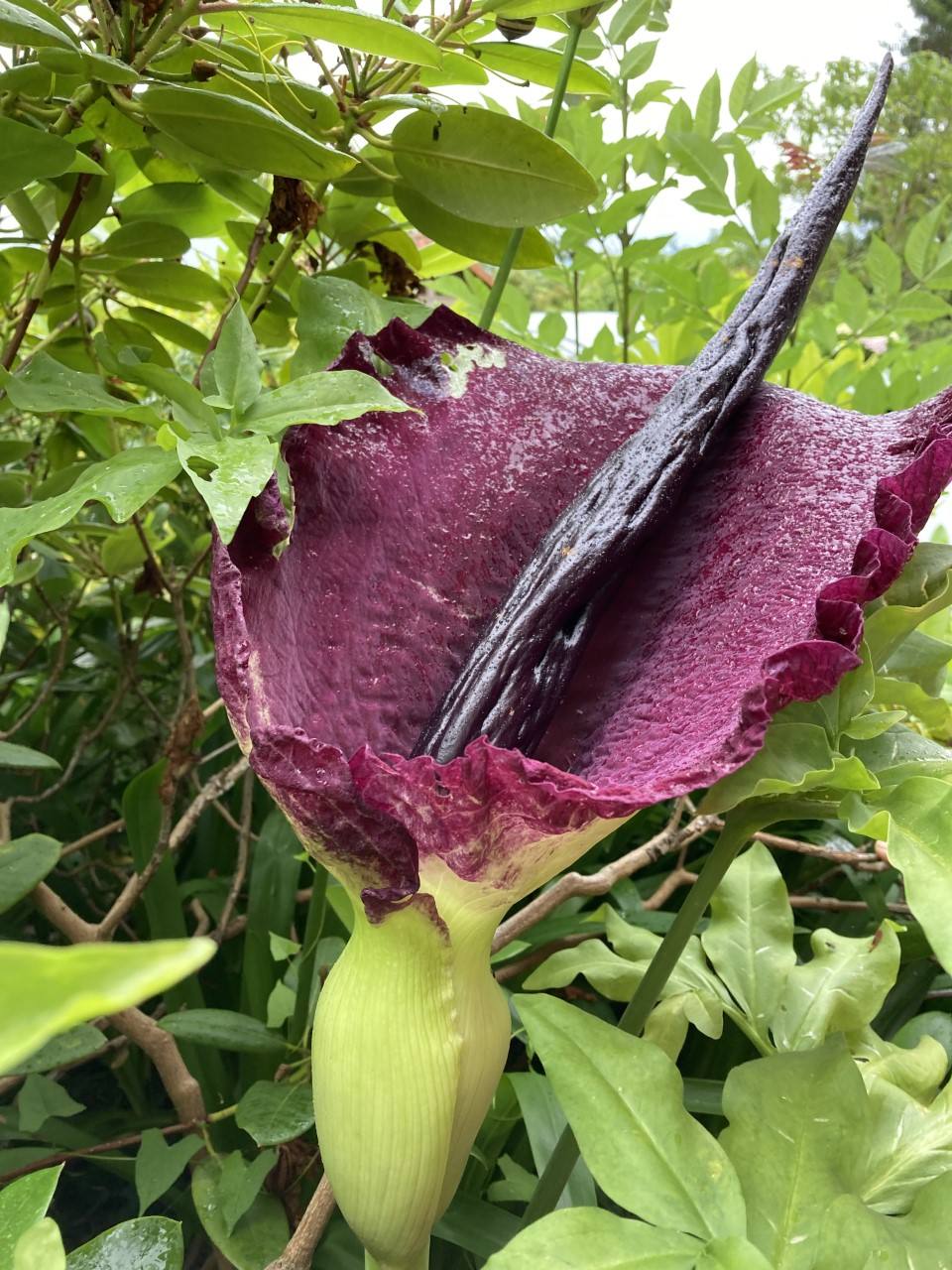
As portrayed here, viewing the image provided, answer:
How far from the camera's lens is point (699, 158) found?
72 cm

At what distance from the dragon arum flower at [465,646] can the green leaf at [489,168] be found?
0.05m

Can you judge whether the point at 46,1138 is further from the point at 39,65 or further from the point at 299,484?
the point at 39,65

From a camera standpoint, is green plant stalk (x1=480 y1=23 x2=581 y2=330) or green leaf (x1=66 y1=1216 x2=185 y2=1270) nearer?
green leaf (x1=66 y1=1216 x2=185 y2=1270)

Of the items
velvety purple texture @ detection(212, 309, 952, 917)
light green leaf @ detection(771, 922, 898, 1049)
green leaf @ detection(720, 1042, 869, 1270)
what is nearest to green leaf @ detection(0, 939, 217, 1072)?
velvety purple texture @ detection(212, 309, 952, 917)

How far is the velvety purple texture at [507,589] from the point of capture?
0.93ft

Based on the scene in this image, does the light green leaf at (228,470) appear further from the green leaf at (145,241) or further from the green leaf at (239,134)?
the green leaf at (145,241)

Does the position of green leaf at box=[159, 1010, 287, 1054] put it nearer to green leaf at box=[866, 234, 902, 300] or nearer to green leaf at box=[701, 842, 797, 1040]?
green leaf at box=[701, 842, 797, 1040]

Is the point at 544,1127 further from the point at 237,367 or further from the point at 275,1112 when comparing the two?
the point at 237,367

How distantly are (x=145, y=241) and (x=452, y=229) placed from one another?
0.55ft

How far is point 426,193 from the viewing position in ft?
1.49

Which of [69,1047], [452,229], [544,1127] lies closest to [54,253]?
[452,229]

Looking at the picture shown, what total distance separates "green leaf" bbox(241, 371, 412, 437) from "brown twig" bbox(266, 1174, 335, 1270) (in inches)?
11.3

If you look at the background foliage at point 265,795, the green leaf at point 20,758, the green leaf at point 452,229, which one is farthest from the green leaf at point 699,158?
the green leaf at point 20,758

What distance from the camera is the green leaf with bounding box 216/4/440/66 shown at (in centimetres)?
33
